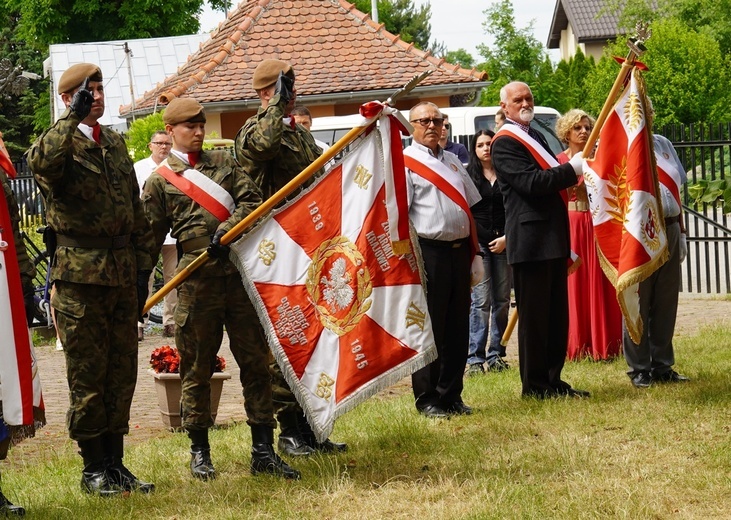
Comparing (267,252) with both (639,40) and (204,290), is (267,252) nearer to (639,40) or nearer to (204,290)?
(204,290)

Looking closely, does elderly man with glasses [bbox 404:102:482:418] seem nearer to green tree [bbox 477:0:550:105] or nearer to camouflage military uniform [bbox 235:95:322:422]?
camouflage military uniform [bbox 235:95:322:422]

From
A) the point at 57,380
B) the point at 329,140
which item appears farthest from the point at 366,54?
the point at 57,380

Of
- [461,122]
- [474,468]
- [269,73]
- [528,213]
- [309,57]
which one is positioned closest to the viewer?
[474,468]

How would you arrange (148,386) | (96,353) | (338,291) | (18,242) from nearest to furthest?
(18,242), (96,353), (338,291), (148,386)

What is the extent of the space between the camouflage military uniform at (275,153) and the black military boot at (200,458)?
63cm

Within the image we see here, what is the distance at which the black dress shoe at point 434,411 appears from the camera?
326 inches

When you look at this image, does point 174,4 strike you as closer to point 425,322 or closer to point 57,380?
point 57,380

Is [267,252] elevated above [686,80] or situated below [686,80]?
below

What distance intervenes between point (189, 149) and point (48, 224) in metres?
0.88

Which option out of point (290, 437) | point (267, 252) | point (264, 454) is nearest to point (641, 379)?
point (290, 437)

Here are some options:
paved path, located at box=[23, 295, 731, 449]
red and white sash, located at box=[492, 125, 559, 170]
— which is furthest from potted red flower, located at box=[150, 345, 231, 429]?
red and white sash, located at box=[492, 125, 559, 170]

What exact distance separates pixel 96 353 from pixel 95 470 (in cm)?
66

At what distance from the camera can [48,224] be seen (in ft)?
21.8

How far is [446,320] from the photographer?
336 inches
